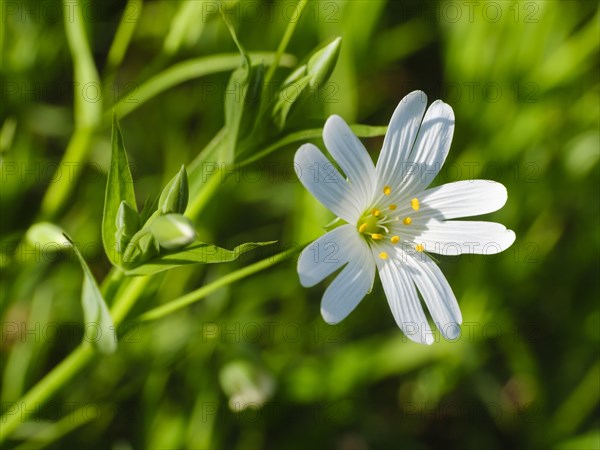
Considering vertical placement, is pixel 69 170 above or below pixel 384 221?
above

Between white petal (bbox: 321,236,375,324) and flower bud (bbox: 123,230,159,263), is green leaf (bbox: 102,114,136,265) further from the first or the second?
white petal (bbox: 321,236,375,324)

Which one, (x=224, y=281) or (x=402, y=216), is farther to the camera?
(x=402, y=216)

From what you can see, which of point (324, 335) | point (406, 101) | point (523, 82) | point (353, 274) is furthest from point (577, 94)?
point (353, 274)

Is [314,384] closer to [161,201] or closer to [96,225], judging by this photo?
[96,225]

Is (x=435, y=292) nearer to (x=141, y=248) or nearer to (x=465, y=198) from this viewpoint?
(x=465, y=198)

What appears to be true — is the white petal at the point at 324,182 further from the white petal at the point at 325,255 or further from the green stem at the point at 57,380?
the green stem at the point at 57,380

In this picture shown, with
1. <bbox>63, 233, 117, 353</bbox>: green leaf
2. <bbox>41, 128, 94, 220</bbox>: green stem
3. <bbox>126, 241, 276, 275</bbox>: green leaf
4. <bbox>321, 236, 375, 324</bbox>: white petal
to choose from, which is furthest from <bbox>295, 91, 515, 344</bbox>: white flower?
<bbox>41, 128, 94, 220</bbox>: green stem

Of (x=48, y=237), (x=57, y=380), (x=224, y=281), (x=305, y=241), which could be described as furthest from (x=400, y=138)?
(x=57, y=380)
